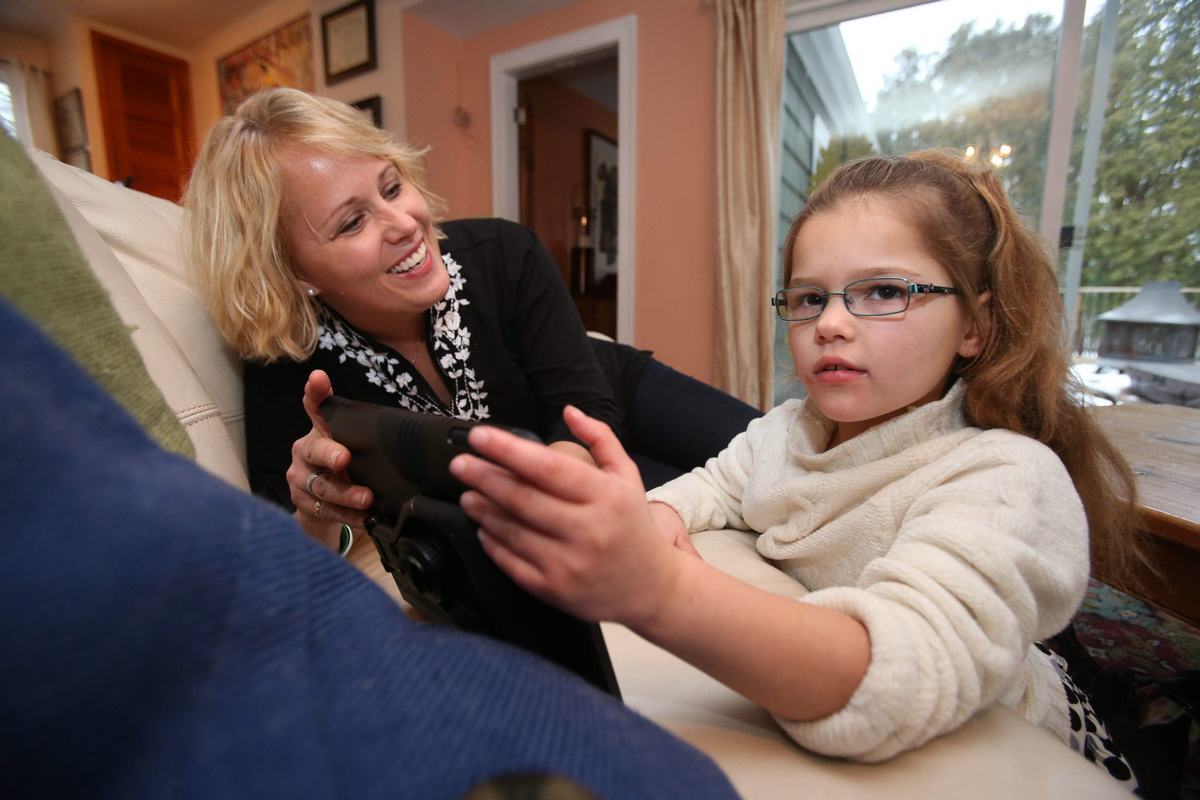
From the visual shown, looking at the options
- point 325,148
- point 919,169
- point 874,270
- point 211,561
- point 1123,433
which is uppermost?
point 325,148

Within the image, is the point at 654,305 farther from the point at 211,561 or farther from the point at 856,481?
the point at 211,561

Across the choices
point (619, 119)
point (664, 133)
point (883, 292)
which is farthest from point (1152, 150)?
point (883, 292)

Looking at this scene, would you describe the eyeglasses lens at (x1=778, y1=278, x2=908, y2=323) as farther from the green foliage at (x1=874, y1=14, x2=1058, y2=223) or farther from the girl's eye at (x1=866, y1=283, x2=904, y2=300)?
the green foliage at (x1=874, y1=14, x2=1058, y2=223)

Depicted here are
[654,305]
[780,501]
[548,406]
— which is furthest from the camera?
[654,305]

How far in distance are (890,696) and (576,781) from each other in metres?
0.28

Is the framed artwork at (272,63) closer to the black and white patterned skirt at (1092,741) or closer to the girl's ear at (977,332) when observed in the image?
the girl's ear at (977,332)

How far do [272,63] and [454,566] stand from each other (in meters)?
4.94

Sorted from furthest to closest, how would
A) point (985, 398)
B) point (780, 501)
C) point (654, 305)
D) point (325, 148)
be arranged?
point (654, 305) < point (325, 148) < point (780, 501) < point (985, 398)

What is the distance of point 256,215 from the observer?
1021mm

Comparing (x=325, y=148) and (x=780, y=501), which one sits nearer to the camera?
(x=780, y=501)

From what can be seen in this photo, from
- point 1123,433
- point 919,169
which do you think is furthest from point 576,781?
point 1123,433

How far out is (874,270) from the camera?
65 cm

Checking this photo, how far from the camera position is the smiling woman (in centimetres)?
100

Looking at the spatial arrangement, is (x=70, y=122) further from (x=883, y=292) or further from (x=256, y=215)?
(x=883, y=292)
